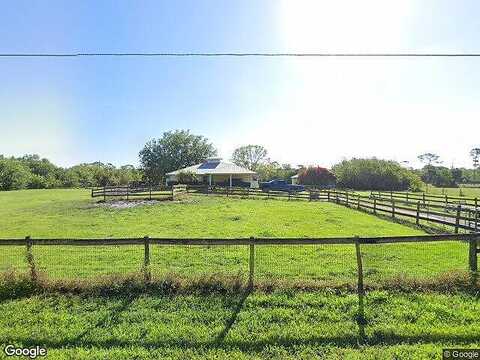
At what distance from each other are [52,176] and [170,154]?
2940 centimetres

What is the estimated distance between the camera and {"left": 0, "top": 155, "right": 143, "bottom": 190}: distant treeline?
220ft

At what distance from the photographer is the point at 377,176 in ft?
210

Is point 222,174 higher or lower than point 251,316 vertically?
higher

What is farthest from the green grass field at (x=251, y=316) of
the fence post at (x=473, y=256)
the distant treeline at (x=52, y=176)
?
the distant treeline at (x=52, y=176)

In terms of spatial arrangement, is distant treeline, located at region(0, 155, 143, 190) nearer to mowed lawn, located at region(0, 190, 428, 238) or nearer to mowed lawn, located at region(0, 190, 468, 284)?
mowed lawn, located at region(0, 190, 428, 238)

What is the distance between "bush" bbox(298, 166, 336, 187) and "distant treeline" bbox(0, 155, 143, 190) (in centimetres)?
3664

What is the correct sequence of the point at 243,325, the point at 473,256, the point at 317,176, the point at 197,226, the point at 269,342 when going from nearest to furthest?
the point at 269,342, the point at 243,325, the point at 473,256, the point at 197,226, the point at 317,176

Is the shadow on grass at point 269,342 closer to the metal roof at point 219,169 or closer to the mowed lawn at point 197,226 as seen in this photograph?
the mowed lawn at point 197,226

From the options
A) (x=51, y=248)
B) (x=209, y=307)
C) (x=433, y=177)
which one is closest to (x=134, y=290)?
(x=209, y=307)

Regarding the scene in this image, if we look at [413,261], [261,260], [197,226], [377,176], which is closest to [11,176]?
[197,226]

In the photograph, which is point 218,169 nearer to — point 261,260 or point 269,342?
point 261,260

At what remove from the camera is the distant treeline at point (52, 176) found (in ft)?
220

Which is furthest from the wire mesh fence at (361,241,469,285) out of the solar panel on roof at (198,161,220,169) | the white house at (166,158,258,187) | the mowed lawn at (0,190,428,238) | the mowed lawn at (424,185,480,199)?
the solar panel on roof at (198,161,220,169)

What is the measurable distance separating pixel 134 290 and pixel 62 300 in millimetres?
1202
